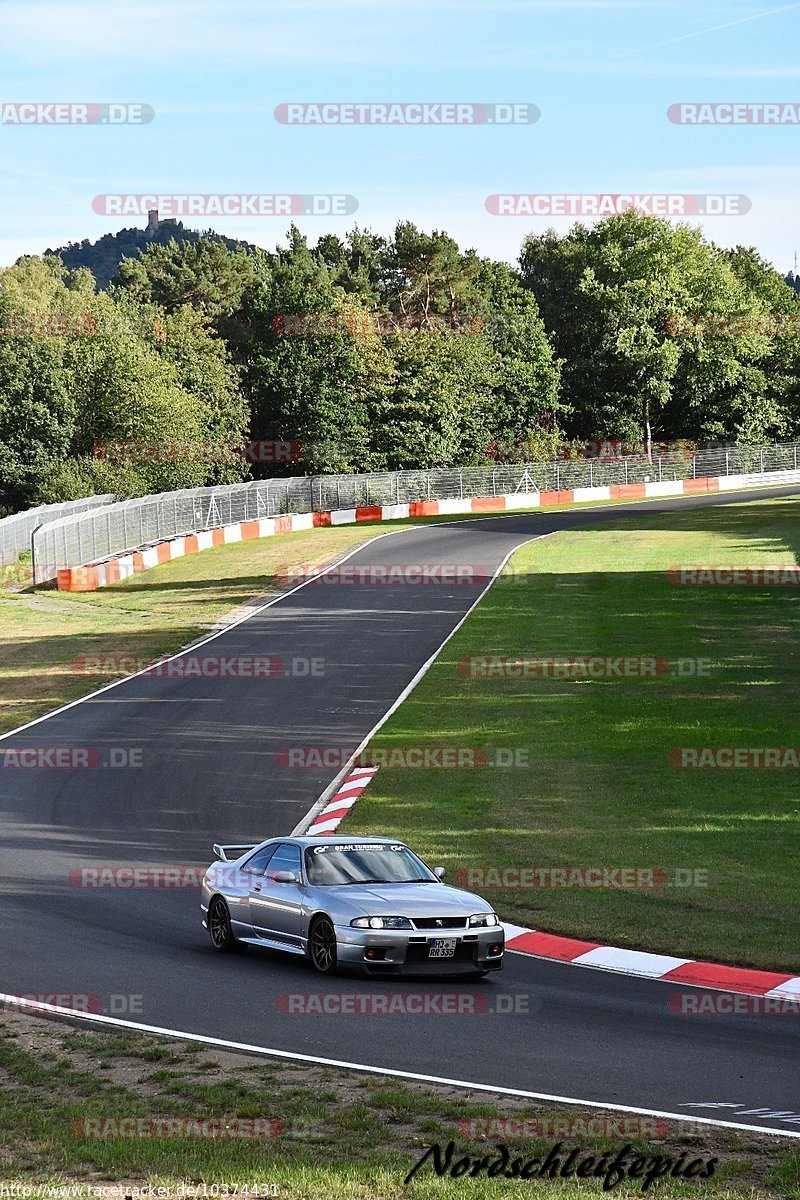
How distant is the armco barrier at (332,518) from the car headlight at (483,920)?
3748 centimetres

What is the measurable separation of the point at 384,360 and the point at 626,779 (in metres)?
68.3

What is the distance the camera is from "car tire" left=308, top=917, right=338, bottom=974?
12797 millimetres

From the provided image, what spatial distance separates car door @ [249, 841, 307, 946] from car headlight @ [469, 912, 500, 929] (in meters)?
1.70

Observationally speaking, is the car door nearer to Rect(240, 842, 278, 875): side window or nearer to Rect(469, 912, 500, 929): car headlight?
Rect(240, 842, 278, 875): side window

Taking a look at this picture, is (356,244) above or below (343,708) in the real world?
above

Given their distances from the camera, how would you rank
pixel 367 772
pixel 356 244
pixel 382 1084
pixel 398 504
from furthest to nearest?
1. pixel 356 244
2. pixel 398 504
3. pixel 367 772
4. pixel 382 1084

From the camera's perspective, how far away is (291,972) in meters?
13.3

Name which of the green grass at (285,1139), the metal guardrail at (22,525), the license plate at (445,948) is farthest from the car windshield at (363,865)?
the metal guardrail at (22,525)

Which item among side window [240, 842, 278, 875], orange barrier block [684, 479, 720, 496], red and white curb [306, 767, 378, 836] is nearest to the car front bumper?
side window [240, 842, 278, 875]

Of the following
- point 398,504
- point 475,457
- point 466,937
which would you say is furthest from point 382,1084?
point 475,457

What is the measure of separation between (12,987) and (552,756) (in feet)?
38.4

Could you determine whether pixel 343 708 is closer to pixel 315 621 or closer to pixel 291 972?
pixel 315 621

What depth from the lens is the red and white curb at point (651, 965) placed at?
12.3m

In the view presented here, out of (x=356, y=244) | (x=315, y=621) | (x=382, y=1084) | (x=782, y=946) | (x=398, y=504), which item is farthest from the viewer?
(x=356, y=244)
